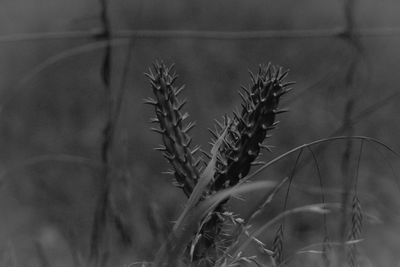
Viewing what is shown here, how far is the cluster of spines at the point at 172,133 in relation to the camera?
4.96 feet

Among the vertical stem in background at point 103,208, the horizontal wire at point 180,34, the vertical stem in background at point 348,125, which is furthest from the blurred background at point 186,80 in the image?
the vertical stem in background at point 103,208

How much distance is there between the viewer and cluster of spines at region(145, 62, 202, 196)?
1513 mm

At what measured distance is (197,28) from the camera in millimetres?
7277

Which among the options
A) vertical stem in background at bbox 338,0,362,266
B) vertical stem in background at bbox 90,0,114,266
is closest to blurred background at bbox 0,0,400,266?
vertical stem in background at bbox 338,0,362,266

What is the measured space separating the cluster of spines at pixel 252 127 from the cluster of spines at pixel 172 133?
0.04 m

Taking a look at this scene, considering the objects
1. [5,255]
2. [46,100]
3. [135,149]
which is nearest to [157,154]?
[135,149]

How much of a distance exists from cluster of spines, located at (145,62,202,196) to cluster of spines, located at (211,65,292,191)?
0.12ft

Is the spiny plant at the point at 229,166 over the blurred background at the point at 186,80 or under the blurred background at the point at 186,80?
under

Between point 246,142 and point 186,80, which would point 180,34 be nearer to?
point 246,142

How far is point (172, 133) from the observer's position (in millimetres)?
1523

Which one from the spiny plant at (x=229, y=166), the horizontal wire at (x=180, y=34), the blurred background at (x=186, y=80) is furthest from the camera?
the blurred background at (x=186, y=80)

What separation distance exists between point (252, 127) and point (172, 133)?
108 mm

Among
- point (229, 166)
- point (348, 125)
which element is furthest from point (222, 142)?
point (348, 125)

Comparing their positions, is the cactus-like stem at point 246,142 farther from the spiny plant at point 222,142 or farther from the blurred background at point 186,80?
the blurred background at point 186,80
